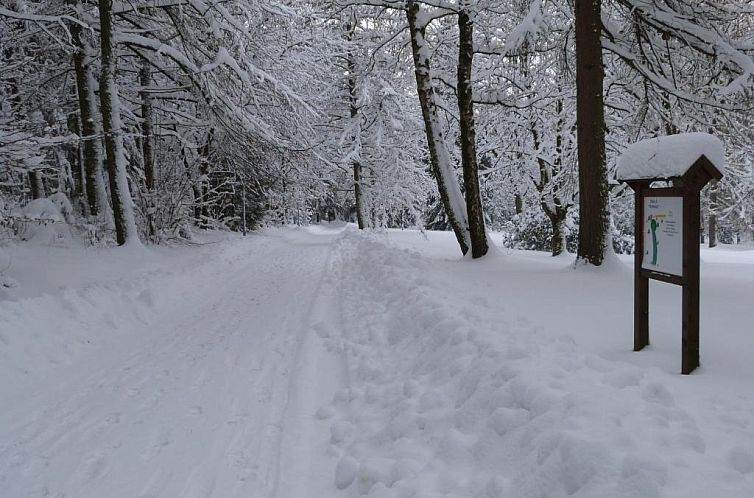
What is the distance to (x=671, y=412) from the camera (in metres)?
3.04

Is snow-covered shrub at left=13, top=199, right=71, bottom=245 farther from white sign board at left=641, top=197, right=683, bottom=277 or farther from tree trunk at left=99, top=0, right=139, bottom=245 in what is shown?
white sign board at left=641, top=197, right=683, bottom=277

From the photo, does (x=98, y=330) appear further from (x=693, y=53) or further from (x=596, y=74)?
(x=693, y=53)

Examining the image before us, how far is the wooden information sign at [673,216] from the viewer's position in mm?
3756

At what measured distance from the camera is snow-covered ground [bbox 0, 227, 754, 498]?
9.37 ft

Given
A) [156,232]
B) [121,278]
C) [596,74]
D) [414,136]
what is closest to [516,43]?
[596,74]

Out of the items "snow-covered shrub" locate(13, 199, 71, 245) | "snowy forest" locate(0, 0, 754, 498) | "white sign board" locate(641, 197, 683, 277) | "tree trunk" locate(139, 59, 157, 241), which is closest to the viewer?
"snowy forest" locate(0, 0, 754, 498)

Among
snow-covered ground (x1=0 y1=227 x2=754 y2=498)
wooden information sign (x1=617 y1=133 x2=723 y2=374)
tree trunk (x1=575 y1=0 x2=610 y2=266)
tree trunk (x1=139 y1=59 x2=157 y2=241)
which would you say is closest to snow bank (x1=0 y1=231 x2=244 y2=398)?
snow-covered ground (x1=0 y1=227 x2=754 y2=498)

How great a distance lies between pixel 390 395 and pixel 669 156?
2960 millimetres

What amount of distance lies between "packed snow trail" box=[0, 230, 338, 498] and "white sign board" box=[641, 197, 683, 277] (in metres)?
3.11

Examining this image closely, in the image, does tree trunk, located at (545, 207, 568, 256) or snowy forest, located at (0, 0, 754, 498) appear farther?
tree trunk, located at (545, 207, 568, 256)

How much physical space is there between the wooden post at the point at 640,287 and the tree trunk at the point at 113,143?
11.0m

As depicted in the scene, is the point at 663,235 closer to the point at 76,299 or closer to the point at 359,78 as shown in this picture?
the point at 76,299

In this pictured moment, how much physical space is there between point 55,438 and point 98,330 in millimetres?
3281

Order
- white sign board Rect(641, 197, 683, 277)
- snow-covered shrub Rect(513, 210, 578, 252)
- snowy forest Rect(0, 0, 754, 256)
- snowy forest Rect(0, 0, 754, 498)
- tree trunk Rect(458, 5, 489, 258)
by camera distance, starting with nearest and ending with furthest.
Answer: snowy forest Rect(0, 0, 754, 498) < white sign board Rect(641, 197, 683, 277) < snowy forest Rect(0, 0, 754, 256) < tree trunk Rect(458, 5, 489, 258) < snow-covered shrub Rect(513, 210, 578, 252)
